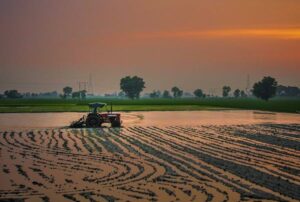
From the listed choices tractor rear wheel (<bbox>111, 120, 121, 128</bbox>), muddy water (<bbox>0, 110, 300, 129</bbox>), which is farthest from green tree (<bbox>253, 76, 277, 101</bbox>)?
tractor rear wheel (<bbox>111, 120, 121, 128</bbox>)

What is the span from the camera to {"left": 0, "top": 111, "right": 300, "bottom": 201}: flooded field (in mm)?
11422

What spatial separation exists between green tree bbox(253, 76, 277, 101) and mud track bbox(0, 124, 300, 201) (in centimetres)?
12635

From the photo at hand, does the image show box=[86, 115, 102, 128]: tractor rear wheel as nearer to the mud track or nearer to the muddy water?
the muddy water

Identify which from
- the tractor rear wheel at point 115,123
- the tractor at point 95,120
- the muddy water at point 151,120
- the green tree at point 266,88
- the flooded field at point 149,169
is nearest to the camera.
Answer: the flooded field at point 149,169

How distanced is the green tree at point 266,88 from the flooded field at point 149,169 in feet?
415

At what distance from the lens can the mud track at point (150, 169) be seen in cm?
1145

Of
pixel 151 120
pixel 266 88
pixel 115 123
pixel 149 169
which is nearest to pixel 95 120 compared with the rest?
pixel 115 123

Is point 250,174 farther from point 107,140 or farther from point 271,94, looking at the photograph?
point 271,94

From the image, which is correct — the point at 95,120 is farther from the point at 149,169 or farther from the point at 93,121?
the point at 149,169

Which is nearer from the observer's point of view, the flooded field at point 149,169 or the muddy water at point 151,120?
the flooded field at point 149,169

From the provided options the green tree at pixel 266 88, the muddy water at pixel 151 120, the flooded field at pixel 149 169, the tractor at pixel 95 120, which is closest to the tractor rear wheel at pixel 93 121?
the tractor at pixel 95 120

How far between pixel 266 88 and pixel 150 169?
139m

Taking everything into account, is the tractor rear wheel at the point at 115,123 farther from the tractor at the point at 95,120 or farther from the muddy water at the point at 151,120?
the muddy water at the point at 151,120

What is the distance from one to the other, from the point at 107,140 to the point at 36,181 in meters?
11.6
